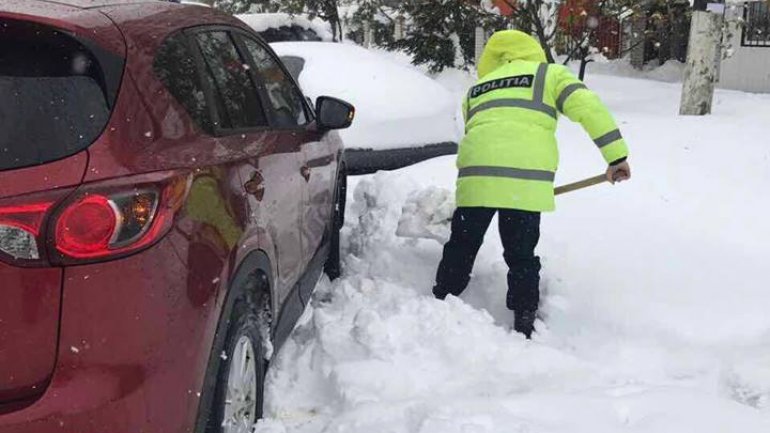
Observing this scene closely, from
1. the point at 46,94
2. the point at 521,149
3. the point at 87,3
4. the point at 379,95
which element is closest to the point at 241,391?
the point at 46,94

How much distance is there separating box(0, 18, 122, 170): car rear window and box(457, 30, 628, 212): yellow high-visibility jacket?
2172 millimetres

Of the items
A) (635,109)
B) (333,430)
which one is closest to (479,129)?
(333,430)

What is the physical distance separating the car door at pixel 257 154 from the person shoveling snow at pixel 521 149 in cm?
97

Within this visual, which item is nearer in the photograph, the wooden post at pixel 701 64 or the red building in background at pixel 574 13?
the wooden post at pixel 701 64

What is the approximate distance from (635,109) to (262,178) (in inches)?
379

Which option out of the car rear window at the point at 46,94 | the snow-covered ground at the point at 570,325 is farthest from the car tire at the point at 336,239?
the car rear window at the point at 46,94

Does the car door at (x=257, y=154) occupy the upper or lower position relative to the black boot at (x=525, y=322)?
upper

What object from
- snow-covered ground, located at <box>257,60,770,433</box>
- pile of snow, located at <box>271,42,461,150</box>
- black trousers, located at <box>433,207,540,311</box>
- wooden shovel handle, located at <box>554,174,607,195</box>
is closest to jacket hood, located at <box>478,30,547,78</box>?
wooden shovel handle, located at <box>554,174,607,195</box>

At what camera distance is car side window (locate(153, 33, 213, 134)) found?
236 centimetres

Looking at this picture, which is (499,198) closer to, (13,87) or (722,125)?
(13,87)

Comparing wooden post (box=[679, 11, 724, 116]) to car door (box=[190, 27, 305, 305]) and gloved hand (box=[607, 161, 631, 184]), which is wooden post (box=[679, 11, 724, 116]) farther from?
car door (box=[190, 27, 305, 305])

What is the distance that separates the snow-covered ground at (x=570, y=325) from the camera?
9.90 feet

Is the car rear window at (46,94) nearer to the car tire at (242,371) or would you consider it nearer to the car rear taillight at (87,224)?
the car rear taillight at (87,224)

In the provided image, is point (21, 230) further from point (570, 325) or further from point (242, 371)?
point (570, 325)
